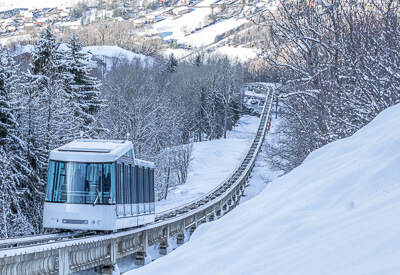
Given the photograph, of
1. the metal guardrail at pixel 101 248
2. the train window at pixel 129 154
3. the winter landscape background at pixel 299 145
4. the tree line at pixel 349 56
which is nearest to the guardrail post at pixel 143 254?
the metal guardrail at pixel 101 248

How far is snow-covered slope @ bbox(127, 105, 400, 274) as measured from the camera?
3732mm

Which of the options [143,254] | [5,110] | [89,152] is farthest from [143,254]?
[5,110]

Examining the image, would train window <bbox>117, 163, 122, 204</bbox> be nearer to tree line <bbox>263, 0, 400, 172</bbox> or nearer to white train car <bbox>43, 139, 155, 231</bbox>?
white train car <bbox>43, 139, 155, 231</bbox>

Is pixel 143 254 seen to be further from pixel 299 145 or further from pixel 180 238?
pixel 299 145

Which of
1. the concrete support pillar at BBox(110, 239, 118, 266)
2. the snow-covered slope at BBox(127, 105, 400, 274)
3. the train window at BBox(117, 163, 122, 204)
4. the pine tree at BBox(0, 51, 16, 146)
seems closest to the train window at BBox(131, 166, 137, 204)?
the train window at BBox(117, 163, 122, 204)

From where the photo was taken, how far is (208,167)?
6200 centimetres

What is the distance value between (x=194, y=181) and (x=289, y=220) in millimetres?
46613

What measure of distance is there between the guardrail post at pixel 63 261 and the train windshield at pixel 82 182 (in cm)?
329

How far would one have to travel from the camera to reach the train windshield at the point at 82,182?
656 inches

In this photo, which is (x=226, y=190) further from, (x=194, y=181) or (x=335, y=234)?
(x=335, y=234)

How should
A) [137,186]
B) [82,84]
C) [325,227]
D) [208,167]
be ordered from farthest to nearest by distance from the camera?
[208,167] → [82,84] → [137,186] → [325,227]

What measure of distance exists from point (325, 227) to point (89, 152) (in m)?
13.1

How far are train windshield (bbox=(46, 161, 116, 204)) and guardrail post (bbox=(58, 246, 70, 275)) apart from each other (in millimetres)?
3294

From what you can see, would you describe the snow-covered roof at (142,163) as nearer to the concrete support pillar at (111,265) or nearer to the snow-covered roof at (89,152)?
the snow-covered roof at (89,152)
